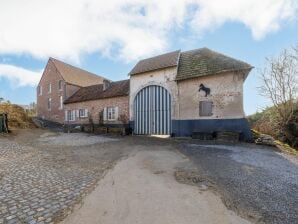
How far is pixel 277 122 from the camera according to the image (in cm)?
1881

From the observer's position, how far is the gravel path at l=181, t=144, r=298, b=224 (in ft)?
13.6

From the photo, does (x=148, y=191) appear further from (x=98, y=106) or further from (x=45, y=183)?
(x=98, y=106)

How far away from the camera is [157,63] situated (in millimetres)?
19375

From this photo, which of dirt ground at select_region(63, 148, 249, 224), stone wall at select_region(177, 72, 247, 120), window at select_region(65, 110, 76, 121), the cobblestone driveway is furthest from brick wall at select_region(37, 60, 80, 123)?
dirt ground at select_region(63, 148, 249, 224)

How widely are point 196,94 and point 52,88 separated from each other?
81.8 feet

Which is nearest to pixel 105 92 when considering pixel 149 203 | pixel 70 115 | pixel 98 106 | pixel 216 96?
pixel 98 106

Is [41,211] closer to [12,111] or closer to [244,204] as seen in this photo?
[244,204]

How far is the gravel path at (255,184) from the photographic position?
4133 mm

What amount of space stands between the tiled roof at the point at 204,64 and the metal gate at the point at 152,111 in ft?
7.51

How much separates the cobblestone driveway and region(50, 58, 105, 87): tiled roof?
968 inches

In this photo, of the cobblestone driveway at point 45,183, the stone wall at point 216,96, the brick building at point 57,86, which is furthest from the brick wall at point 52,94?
the cobblestone driveway at point 45,183

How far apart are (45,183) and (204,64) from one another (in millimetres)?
14560

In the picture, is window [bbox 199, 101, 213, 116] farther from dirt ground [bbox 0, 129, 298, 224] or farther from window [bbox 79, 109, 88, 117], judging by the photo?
window [bbox 79, 109, 88, 117]

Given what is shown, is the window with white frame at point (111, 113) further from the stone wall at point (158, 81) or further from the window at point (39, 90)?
the window at point (39, 90)
